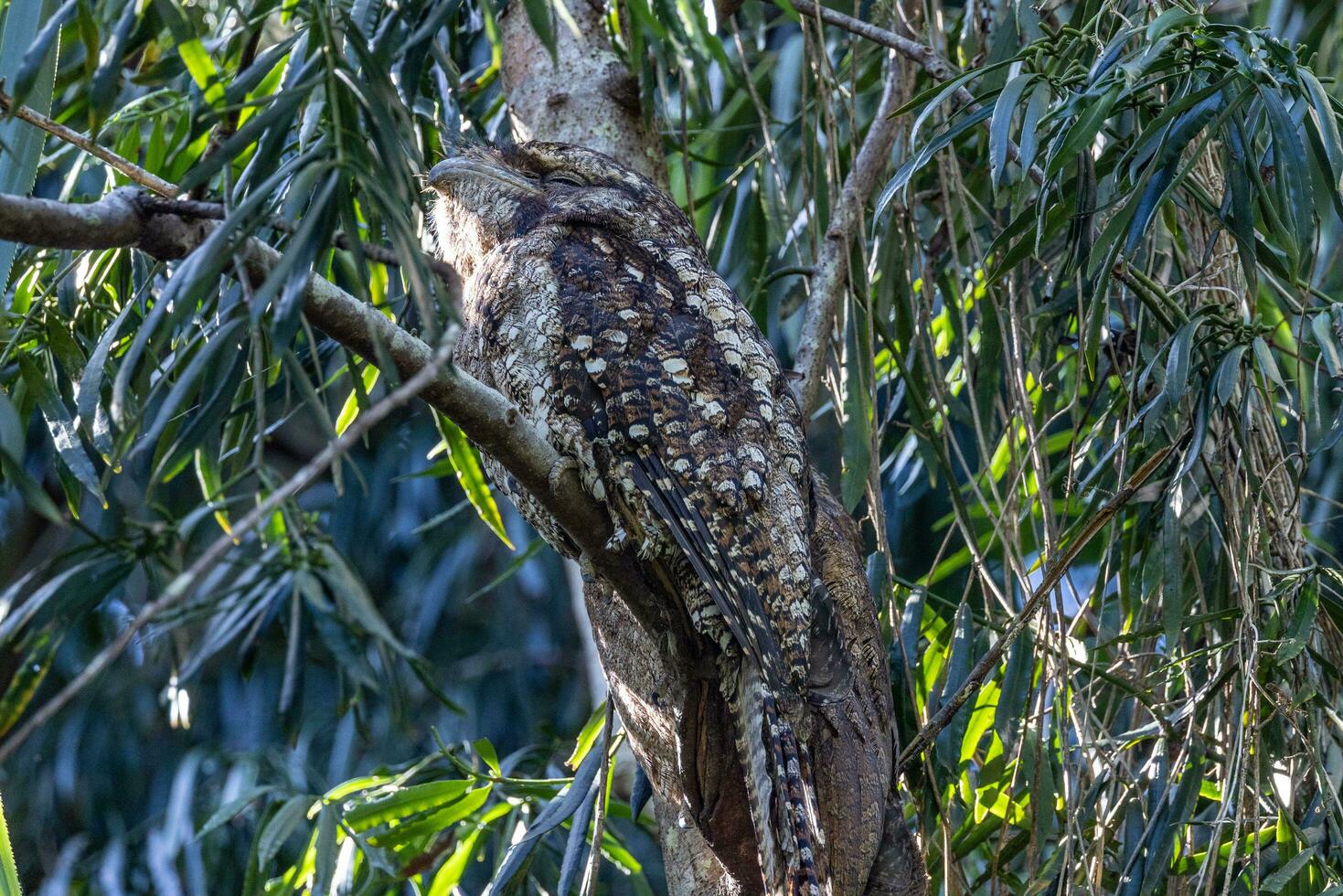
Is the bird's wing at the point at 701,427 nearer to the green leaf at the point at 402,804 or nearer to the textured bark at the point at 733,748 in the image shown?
the textured bark at the point at 733,748

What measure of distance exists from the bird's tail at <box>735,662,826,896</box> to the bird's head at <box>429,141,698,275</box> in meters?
0.85

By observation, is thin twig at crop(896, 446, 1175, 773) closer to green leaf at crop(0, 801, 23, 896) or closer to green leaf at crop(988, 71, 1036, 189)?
green leaf at crop(988, 71, 1036, 189)

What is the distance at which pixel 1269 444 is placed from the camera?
83.7 inches

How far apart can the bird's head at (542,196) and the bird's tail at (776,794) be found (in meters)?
0.85

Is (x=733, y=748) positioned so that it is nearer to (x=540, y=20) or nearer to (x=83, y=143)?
(x=540, y=20)

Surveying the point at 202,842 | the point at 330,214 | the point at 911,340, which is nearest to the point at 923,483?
the point at 911,340

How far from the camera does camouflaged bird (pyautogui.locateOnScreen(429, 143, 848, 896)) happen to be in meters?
1.74

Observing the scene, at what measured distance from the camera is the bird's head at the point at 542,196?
2188mm

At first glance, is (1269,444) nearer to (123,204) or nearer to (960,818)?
(960,818)

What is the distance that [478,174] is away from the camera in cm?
230

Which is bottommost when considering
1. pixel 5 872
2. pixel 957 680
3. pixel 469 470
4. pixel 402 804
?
pixel 402 804

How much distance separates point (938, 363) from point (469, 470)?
1.01 meters

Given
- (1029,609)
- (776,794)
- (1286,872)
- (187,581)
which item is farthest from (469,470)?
(187,581)

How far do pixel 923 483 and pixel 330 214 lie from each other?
443 centimetres
